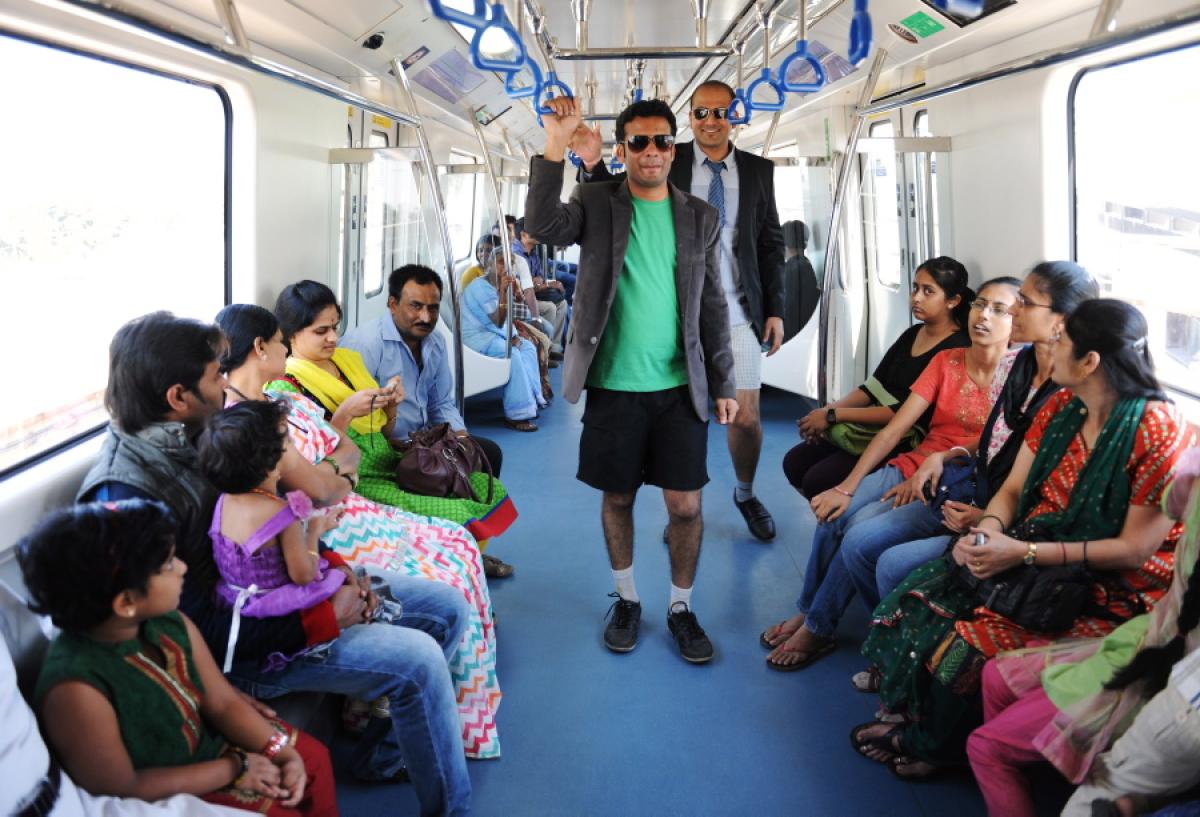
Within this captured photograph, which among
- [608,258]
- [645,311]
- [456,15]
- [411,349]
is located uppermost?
[456,15]

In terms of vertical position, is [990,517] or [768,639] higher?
[990,517]

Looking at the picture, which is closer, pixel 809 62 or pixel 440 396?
pixel 809 62

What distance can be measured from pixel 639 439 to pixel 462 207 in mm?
6631

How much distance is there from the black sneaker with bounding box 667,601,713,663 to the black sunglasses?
5.22ft

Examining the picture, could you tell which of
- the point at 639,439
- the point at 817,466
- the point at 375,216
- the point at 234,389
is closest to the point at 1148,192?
the point at 817,466

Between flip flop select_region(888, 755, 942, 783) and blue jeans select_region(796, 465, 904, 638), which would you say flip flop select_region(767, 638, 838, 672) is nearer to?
blue jeans select_region(796, 465, 904, 638)

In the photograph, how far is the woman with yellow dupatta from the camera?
349cm

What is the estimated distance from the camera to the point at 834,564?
3439 millimetres

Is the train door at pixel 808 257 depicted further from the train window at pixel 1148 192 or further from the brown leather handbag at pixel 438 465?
the brown leather handbag at pixel 438 465

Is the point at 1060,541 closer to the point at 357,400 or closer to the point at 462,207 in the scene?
the point at 357,400

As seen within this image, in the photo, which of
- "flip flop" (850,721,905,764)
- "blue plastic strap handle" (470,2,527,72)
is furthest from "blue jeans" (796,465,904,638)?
"blue plastic strap handle" (470,2,527,72)

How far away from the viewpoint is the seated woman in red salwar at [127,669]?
1734 millimetres

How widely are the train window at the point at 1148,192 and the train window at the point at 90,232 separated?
3296mm

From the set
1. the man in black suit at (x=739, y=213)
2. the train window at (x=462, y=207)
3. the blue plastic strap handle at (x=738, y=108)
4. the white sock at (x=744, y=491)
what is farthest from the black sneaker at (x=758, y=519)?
the train window at (x=462, y=207)
